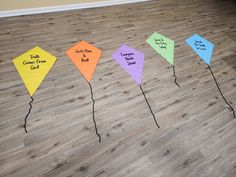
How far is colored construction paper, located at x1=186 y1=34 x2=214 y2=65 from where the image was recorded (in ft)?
6.99

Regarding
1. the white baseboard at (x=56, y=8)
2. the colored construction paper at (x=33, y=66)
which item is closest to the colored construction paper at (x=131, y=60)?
the colored construction paper at (x=33, y=66)

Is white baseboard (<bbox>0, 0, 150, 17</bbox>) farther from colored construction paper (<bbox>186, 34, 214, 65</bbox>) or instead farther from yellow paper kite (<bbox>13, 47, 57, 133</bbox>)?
colored construction paper (<bbox>186, 34, 214, 65</bbox>)

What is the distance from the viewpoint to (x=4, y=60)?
166cm

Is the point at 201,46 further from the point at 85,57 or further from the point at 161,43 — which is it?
the point at 85,57

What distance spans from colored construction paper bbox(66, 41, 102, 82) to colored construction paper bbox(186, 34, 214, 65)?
1.01 m

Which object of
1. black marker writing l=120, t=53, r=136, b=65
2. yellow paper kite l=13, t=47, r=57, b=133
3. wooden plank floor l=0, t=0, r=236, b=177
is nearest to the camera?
wooden plank floor l=0, t=0, r=236, b=177

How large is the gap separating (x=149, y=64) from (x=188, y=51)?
1.72 feet

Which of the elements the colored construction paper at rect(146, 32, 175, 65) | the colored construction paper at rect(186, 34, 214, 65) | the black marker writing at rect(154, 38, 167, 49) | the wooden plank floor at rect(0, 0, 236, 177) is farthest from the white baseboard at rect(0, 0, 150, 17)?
the colored construction paper at rect(186, 34, 214, 65)

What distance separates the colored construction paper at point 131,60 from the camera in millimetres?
1785

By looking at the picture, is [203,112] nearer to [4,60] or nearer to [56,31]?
[56,31]

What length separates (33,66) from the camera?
5.33 ft

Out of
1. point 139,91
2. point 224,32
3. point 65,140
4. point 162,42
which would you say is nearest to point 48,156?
point 65,140

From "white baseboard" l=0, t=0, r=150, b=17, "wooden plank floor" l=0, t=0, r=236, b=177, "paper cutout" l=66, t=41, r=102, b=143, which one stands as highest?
"white baseboard" l=0, t=0, r=150, b=17

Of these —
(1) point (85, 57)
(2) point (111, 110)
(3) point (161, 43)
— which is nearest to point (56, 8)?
(1) point (85, 57)
